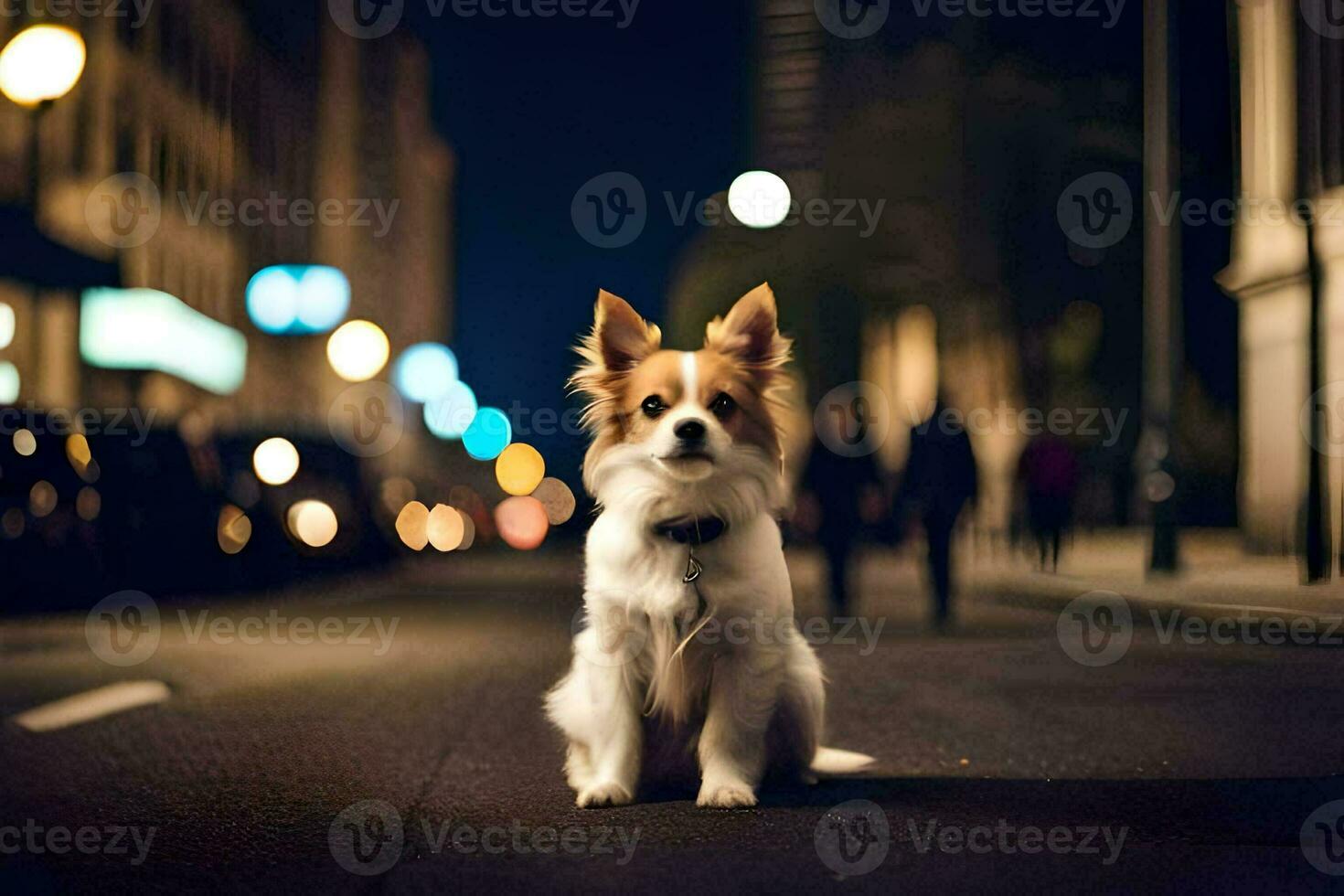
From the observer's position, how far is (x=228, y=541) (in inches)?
816

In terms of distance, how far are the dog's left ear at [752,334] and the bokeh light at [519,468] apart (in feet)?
422

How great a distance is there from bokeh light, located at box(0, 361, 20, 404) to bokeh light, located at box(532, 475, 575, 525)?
53.6 meters

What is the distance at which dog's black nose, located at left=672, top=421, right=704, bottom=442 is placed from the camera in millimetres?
5430

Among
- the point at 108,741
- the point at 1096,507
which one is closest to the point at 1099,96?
the point at 1096,507

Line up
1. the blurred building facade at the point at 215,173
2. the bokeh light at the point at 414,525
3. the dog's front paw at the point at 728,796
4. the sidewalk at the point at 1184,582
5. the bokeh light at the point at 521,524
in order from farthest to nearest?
1. the bokeh light at the point at 521,524
2. the bokeh light at the point at 414,525
3. the blurred building facade at the point at 215,173
4. the sidewalk at the point at 1184,582
5. the dog's front paw at the point at 728,796

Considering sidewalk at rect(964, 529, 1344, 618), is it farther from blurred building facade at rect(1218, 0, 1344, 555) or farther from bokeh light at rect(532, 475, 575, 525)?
bokeh light at rect(532, 475, 575, 525)

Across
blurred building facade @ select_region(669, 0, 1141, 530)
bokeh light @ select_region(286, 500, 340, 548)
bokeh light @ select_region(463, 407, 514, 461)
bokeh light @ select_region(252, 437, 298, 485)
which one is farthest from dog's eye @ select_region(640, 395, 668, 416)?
bokeh light @ select_region(463, 407, 514, 461)

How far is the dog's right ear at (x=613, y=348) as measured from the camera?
5805mm

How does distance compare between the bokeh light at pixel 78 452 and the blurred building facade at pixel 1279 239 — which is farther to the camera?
the blurred building facade at pixel 1279 239

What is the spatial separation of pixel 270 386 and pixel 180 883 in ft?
203

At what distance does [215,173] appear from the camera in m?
55.5

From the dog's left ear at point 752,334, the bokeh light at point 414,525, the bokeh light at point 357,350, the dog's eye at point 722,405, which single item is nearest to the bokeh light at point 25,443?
the dog's left ear at point 752,334

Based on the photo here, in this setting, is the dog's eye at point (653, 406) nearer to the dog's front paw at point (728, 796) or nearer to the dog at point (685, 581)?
the dog at point (685, 581)

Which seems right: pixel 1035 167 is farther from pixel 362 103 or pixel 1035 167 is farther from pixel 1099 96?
pixel 362 103
